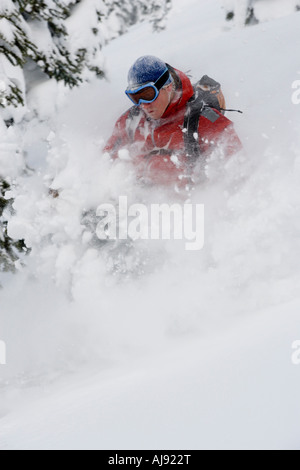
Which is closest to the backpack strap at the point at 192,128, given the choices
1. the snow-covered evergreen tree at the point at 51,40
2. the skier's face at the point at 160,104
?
the skier's face at the point at 160,104

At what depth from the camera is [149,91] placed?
3.75m

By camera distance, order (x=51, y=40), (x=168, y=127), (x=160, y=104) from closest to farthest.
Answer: (x=160, y=104), (x=168, y=127), (x=51, y=40)

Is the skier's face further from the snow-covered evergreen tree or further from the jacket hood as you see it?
the snow-covered evergreen tree

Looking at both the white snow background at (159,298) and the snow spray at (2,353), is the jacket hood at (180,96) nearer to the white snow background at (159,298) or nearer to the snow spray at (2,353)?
the white snow background at (159,298)

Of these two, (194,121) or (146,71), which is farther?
(194,121)

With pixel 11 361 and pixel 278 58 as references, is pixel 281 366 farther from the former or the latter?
pixel 278 58

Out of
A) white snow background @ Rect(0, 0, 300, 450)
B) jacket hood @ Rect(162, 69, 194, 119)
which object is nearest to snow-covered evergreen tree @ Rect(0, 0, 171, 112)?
white snow background @ Rect(0, 0, 300, 450)

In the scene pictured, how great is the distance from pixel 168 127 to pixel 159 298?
5.20ft

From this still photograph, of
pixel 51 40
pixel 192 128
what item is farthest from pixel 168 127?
pixel 51 40

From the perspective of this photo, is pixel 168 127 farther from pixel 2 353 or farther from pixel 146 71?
pixel 2 353

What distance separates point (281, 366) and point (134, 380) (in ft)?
2.74

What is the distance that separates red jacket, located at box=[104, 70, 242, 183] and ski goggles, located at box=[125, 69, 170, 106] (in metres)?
0.20

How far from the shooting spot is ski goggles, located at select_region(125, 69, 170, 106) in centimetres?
372

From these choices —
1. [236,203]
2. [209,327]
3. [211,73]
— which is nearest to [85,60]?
[211,73]
